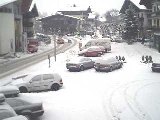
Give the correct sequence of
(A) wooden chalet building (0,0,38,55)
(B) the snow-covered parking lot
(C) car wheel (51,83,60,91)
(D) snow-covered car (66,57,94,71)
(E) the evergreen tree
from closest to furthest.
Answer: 1. (B) the snow-covered parking lot
2. (C) car wheel (51,83,60,91)
3. (D) snow-covered car (66,57,94,71)
4. (A) wooden chalet building (0,0,38,55)
5. (E) the evergreen tree

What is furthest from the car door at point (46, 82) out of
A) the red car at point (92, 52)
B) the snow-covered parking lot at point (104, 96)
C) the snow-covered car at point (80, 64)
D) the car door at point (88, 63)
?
the red car at point (92, 52)

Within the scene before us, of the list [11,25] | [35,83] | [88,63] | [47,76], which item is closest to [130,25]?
[11,25]

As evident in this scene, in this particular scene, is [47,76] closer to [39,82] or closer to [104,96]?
[39,82]

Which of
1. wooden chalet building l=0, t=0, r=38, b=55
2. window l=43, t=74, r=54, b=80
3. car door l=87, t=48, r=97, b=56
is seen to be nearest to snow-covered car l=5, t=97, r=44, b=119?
window l=43, t=74, r=54, b=80

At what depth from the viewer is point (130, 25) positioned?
69812 mm

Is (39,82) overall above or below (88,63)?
below

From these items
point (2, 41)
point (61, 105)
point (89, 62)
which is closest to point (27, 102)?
point (61, 105)

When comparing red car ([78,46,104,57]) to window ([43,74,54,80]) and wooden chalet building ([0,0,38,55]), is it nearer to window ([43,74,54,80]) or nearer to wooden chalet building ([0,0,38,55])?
wooden chalet building ([0,0,38,55])

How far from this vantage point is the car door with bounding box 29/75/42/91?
1047 inches

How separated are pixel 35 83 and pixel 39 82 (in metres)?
0.31

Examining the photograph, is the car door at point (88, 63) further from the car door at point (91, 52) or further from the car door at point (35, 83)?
the car door at point (35, 83)

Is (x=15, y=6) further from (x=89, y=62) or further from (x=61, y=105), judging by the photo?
(x=61, y=105)

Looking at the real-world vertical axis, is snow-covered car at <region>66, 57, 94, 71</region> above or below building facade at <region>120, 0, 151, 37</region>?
below

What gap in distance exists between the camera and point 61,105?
2202 centimetres
